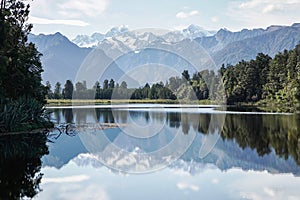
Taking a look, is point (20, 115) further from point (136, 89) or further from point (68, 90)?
point (68, 90)

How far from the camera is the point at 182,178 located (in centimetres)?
1440

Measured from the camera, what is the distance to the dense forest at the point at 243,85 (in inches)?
2761

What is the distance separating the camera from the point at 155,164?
1823cm

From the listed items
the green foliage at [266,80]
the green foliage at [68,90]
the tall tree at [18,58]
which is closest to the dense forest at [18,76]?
the tall tree at [18,58]

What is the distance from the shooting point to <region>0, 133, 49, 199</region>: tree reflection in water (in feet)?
39.1

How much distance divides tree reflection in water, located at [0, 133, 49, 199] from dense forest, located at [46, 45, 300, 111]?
46697 mm

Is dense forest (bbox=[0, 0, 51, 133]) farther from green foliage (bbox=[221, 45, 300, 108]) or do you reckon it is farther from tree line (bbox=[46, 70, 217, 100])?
tree line (bbox=[46, 70, 217, 100])

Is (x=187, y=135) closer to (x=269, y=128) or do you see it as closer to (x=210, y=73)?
(x=269, y=128)

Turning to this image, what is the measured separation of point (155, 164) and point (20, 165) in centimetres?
556

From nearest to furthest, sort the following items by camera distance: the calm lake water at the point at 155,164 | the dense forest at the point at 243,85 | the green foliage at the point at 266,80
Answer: the calm lake water at the point at 155,164 → the green foliage at the point at 266,80 → the dense forest at the point at 243,85

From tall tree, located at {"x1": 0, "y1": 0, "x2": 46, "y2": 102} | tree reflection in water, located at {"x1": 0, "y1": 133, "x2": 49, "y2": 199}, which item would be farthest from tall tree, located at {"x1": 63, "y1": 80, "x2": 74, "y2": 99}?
tree reflection in water, located at {"x1": 0, "y1": 133, "x2": 49, "y2": 199}

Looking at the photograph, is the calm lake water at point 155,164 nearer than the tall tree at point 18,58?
Yes

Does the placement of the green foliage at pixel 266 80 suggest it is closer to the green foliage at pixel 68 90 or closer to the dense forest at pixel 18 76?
the green foliage at pixel 68 90

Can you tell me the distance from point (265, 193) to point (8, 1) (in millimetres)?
22695
